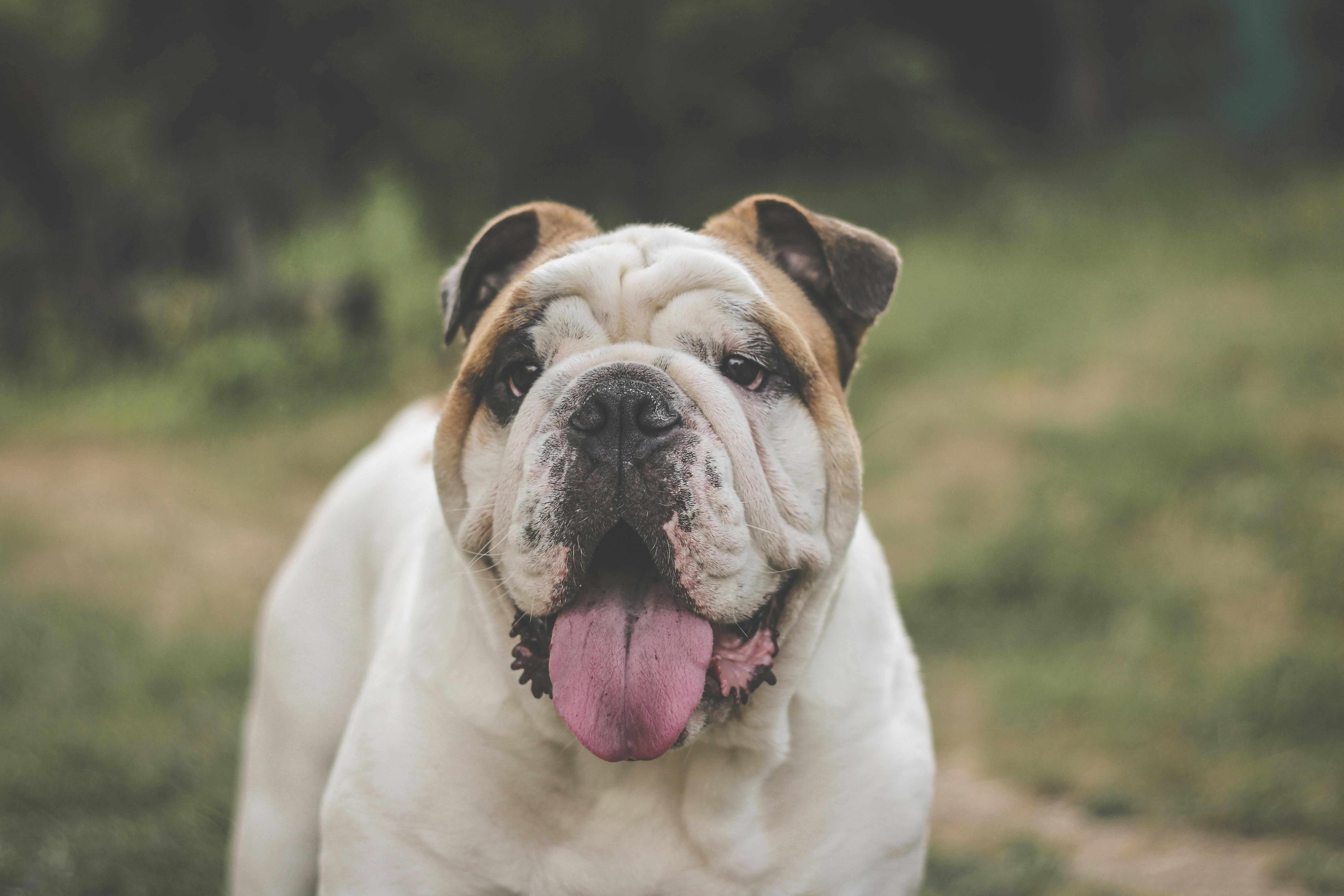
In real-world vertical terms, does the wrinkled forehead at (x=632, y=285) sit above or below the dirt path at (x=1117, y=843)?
above

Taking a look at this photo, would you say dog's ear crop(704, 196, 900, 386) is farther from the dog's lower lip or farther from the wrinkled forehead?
the dog's lower lip

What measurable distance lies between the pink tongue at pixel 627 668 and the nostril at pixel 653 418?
14.5 inches

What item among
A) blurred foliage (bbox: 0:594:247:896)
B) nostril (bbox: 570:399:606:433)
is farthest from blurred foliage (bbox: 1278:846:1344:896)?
blurred foliage (bbox: 0:594:247:896)

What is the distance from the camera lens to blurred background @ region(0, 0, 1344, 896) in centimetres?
533

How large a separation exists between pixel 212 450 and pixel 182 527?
6.76 feet

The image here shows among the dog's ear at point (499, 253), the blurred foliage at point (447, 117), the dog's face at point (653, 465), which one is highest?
the blurred foliage at point (447, 117)

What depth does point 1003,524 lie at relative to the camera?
24.8 feet

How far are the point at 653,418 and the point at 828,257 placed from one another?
85 cm

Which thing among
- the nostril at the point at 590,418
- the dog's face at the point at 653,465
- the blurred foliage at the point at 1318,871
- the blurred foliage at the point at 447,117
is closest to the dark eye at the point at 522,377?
the dog's face at the point at 653,465

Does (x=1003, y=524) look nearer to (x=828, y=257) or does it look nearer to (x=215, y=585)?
(x=828, y=257)

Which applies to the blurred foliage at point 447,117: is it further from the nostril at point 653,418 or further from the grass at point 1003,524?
the nostril at point 653,418

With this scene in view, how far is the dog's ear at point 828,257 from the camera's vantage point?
9.87 ft

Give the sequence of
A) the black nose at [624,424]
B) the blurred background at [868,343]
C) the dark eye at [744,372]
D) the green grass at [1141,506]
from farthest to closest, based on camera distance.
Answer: the green grass at [1141,506] → the blurred background at [868,343] → the dark eye at [744,372] → the black nose at [624,424]

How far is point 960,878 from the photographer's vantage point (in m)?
4.38
